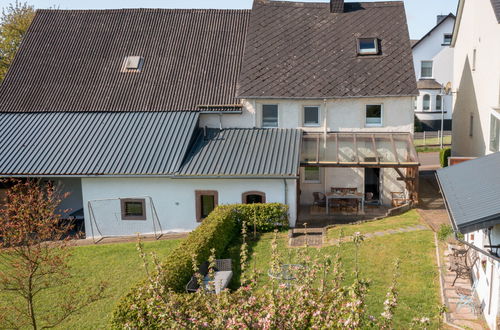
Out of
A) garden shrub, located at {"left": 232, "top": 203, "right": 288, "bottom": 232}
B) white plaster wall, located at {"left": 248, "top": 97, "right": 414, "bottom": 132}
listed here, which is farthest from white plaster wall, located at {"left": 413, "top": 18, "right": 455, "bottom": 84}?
garden shrub, located at {"left": 232, "top": 203, "right": 288, "bottom": 232}

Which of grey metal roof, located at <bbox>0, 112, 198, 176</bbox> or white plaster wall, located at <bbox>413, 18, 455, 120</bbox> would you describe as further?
white plaster wall, located at <bbox>413, 18, 455, 120</bbox>

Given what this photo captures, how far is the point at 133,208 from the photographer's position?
22.5m

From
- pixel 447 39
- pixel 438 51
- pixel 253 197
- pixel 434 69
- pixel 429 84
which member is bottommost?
pixel 253 197

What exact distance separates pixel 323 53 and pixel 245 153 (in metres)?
7.36

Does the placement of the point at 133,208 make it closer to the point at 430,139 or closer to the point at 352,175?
the point at 352,175

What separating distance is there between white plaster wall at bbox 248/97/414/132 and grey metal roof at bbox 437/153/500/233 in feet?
29.4

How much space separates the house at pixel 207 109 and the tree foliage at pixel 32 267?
22.8 feet

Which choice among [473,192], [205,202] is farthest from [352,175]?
[473,192]

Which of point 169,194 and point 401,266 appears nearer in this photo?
point 401,266

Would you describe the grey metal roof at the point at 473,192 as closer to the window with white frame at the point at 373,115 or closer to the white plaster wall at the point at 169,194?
the white plaster wall at the point at 169,194

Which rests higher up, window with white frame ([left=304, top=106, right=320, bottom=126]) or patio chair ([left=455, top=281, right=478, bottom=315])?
window with white frame ([left=304, top=106, right=320, bottom=126])

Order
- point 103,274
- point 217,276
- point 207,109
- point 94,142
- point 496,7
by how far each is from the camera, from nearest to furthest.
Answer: point 217,276
point 103,274
point 496,7
point 94,142
point 207,109

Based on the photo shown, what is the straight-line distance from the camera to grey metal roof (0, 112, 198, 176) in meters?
22.2

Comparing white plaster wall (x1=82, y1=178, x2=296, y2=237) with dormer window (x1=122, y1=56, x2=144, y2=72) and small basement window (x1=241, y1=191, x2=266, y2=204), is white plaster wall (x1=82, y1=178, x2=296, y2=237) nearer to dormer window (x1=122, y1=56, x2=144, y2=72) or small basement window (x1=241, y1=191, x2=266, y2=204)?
small basement window (x1=241, y1=191, x2=266, y2=204)
